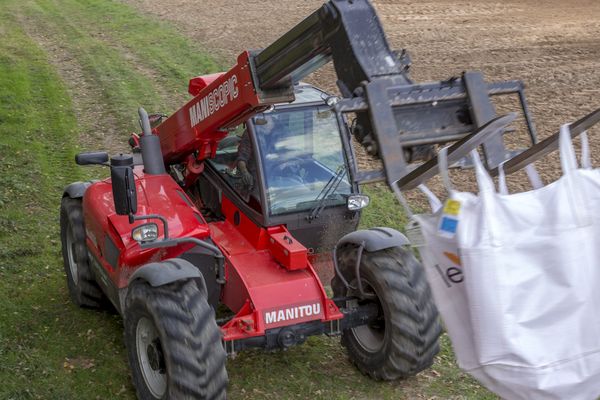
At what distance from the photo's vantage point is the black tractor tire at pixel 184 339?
234 inches

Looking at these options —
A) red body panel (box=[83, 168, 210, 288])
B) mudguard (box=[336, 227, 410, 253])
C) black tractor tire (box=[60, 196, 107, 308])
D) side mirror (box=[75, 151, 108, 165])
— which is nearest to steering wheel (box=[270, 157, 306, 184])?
mudguard (box=[336, 227, 410, 253])

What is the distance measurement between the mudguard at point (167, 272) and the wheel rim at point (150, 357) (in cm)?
34

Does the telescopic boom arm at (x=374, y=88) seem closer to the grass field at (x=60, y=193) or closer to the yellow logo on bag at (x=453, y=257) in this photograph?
the yellow logo on bag at (x=453, y=257)

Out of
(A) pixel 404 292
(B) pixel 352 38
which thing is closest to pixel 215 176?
(A) pixel 404 292

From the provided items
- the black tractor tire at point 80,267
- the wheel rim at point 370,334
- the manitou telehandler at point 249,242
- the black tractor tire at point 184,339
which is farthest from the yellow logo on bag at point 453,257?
the black tractor tire at point 80,267

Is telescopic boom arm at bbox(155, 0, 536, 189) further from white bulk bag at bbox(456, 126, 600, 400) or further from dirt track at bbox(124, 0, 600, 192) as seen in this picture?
dirt track at bbox(124, 0, 600, 192)

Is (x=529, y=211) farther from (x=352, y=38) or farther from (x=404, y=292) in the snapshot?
(x=404, y=292)

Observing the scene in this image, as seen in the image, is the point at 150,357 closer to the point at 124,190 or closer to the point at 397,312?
the point at 124,190

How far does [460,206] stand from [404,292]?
288 centimetres

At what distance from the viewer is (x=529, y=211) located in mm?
3793

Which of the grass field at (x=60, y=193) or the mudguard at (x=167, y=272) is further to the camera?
the grass field at (x=60, y=193)

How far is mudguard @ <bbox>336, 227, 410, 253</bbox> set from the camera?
672 centimetres

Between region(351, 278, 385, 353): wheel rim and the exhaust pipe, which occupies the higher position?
the exhaust pipe

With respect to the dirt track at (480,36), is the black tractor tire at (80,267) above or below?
below
